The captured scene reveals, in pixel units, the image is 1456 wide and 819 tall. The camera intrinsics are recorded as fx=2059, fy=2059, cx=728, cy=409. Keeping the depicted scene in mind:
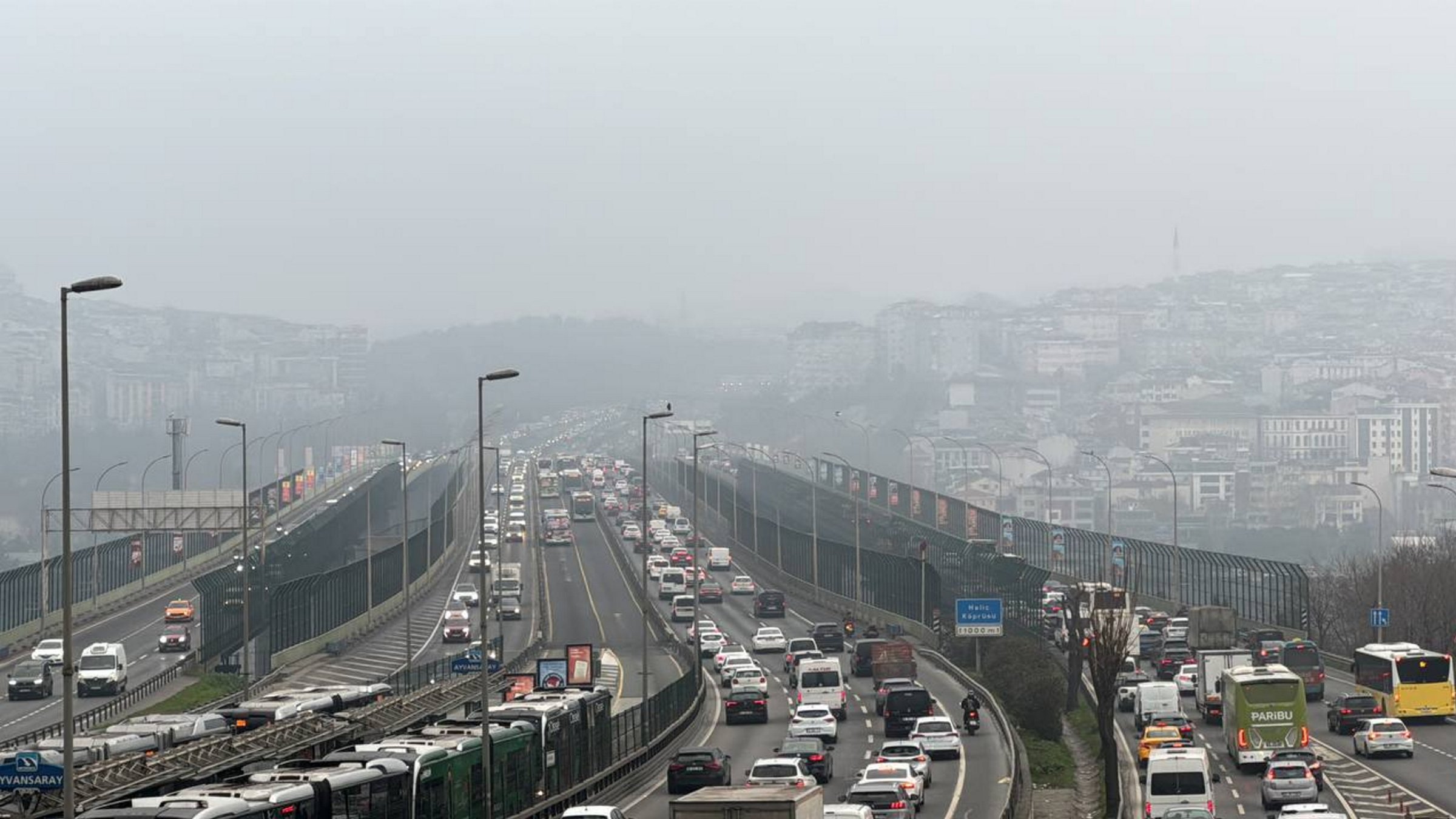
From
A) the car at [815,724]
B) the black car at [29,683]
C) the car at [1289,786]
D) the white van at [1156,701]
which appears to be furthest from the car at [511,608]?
the car at [1289,786]

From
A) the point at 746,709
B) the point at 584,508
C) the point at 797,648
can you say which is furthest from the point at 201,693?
the point at 584,508

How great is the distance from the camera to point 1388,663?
5366cm

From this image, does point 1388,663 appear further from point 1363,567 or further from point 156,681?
point 1363,567

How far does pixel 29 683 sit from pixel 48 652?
852 centimetres

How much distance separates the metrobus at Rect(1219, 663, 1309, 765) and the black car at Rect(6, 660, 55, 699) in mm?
37683

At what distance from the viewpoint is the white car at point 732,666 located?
6641 cm

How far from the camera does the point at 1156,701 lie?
54031mm

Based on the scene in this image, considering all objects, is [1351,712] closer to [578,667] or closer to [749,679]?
[749,679]

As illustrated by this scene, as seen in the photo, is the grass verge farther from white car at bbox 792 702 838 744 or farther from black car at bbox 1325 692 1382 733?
black car at bbox 1325 692 1382 733

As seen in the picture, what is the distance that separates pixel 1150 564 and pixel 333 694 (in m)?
75.0

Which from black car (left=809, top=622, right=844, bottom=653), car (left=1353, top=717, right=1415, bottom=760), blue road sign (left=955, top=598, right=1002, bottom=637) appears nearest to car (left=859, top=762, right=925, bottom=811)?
car (left=1353, top=717, right=1415, bottom=760)

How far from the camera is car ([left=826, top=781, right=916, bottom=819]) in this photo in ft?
113

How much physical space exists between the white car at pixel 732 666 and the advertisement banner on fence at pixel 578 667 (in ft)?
39.1

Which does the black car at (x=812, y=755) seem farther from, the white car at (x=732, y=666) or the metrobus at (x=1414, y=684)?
the white car at (x=732, y=666)
